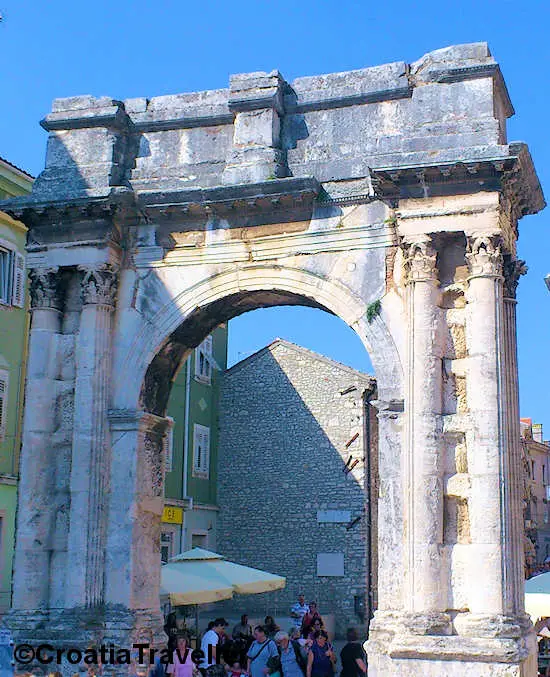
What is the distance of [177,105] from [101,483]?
4.54 meters

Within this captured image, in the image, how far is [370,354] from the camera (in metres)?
11.0

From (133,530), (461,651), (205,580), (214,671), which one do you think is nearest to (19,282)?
(205,580)

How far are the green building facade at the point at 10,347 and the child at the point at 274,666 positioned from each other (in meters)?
8.63

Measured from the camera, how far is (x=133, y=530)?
11.4 m

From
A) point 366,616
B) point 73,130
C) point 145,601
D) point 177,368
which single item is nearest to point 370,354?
point 177,368

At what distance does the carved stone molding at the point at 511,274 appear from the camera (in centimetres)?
1114

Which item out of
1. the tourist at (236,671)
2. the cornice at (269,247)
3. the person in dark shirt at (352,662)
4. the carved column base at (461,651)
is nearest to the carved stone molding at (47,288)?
the cornice at (269,247)

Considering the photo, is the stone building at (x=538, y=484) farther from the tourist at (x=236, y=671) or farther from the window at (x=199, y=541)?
the tourist at (x=236, y=671)

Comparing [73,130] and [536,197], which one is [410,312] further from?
[73,130]

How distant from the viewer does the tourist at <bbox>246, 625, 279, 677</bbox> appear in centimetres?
1072

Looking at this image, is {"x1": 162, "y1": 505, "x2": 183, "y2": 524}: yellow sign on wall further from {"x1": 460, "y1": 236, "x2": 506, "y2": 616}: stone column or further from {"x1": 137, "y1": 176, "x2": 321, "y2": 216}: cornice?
{"x1": 460, "y1": 236, "x2": 506, "y2": 616}: stone column

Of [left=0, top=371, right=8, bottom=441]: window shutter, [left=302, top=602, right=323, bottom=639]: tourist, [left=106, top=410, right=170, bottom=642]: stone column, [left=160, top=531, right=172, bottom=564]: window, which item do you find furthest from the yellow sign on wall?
[left=106, top=410, right=170, bottom=642]: stone column

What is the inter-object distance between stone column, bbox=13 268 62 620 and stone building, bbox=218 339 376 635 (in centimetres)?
1155

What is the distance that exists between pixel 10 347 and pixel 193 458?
631 cm
